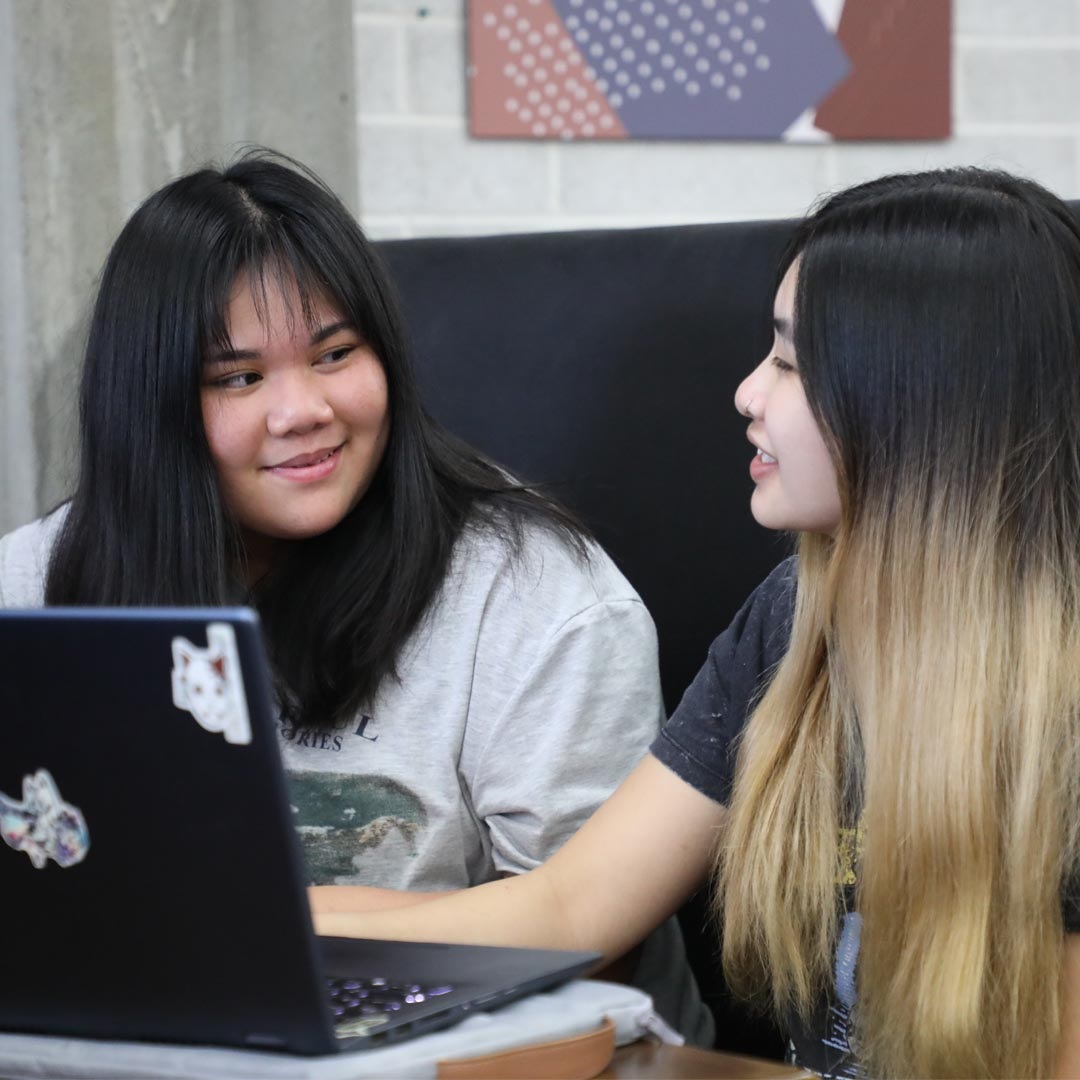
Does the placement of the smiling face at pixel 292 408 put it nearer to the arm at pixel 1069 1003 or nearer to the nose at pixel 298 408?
the nose at pixel 298 408

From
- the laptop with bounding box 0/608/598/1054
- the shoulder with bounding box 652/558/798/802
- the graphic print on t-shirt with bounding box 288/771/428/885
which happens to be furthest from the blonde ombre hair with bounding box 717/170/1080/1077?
the graphic print on t-shirt with bounding box 288/771/428/885

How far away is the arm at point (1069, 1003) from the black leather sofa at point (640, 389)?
0.47m

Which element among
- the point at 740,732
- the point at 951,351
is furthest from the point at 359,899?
the point at 951,351

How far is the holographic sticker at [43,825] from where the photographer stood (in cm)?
66

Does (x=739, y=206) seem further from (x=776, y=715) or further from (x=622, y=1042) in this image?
(x=622, y=1042)

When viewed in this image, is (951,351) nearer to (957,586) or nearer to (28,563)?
(957,586)

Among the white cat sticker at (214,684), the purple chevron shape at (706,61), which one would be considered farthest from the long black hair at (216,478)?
the purple chevron shape at (706,61)

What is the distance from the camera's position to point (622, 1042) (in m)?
0.73

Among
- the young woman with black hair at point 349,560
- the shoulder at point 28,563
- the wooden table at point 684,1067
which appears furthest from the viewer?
the shoulder at point 28,563

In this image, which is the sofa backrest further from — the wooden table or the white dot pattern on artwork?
the wooden table

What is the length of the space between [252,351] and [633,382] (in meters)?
0.36

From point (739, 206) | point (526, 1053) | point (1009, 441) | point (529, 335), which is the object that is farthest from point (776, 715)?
point (739, 206)

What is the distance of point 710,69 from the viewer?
1.94 m

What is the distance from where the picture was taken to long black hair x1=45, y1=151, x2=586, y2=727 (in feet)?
3.96
